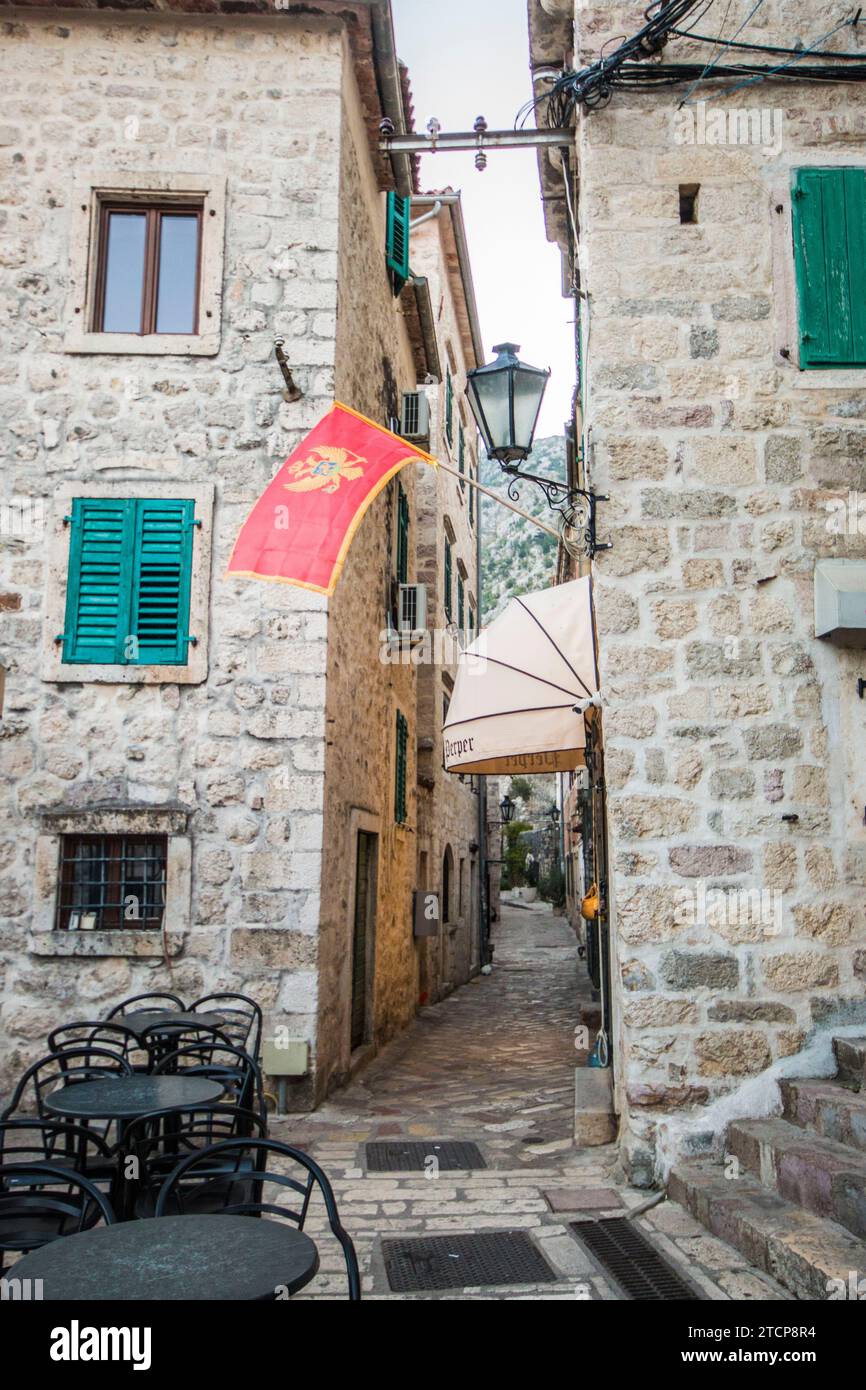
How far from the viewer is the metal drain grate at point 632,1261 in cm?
377

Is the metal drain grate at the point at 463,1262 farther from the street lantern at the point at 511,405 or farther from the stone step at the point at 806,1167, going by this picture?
the street lantern at the point at 511,405

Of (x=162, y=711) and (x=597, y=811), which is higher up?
(x=162, y=711)

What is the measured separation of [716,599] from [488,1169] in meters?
3.33

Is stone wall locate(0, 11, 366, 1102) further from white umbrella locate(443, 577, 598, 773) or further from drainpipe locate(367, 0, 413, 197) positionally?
white umbrella locate(443, 577, 598, 773)

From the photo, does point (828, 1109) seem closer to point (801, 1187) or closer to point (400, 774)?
point (801, 1187)

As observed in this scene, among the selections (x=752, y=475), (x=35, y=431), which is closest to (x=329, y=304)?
(x=35, y=431)

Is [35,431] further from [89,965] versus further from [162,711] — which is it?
[89,965]

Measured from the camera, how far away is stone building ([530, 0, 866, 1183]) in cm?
523

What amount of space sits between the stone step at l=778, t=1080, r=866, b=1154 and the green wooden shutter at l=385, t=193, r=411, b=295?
892 cm

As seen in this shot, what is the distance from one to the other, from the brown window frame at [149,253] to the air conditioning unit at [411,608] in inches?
182

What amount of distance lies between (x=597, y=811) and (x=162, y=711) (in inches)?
127

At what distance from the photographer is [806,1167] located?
415 cm

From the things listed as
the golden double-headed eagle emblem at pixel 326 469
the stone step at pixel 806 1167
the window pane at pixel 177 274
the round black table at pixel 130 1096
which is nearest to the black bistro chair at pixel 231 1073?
the round black table at pixel 130 1096
